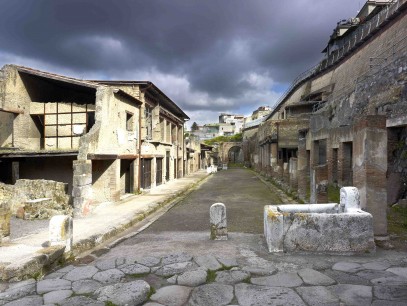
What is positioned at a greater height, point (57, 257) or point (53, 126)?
point (53, 126)

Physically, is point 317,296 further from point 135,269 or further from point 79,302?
point 79,302

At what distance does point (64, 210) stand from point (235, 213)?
5163 millimetres

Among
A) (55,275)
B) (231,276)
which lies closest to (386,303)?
(231,276)

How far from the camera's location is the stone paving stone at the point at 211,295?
3789mm

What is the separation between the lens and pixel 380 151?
6.09 meters

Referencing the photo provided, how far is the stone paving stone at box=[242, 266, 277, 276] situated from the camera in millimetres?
4617

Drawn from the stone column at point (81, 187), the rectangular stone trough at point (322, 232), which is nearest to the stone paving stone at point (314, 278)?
the rectangular stone trough at point (322, 232)

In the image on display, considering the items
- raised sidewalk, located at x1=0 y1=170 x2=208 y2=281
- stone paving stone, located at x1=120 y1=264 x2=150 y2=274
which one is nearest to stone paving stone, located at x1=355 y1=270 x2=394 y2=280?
stone paving stone, located at x1=120 y1=264 x2=150 y2=274

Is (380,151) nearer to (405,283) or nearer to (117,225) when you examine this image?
(405,283)

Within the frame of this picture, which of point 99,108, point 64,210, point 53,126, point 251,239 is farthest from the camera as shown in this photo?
point 53,126

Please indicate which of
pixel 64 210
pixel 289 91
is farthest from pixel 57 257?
pixel 289 91

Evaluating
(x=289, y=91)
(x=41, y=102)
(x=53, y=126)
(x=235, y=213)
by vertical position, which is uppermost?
(x=289, y=91)

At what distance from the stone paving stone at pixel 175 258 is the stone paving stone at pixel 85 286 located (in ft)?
3.62

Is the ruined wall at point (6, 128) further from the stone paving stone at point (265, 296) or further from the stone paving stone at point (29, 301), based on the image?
the stone paving stone at point (265, 296)
